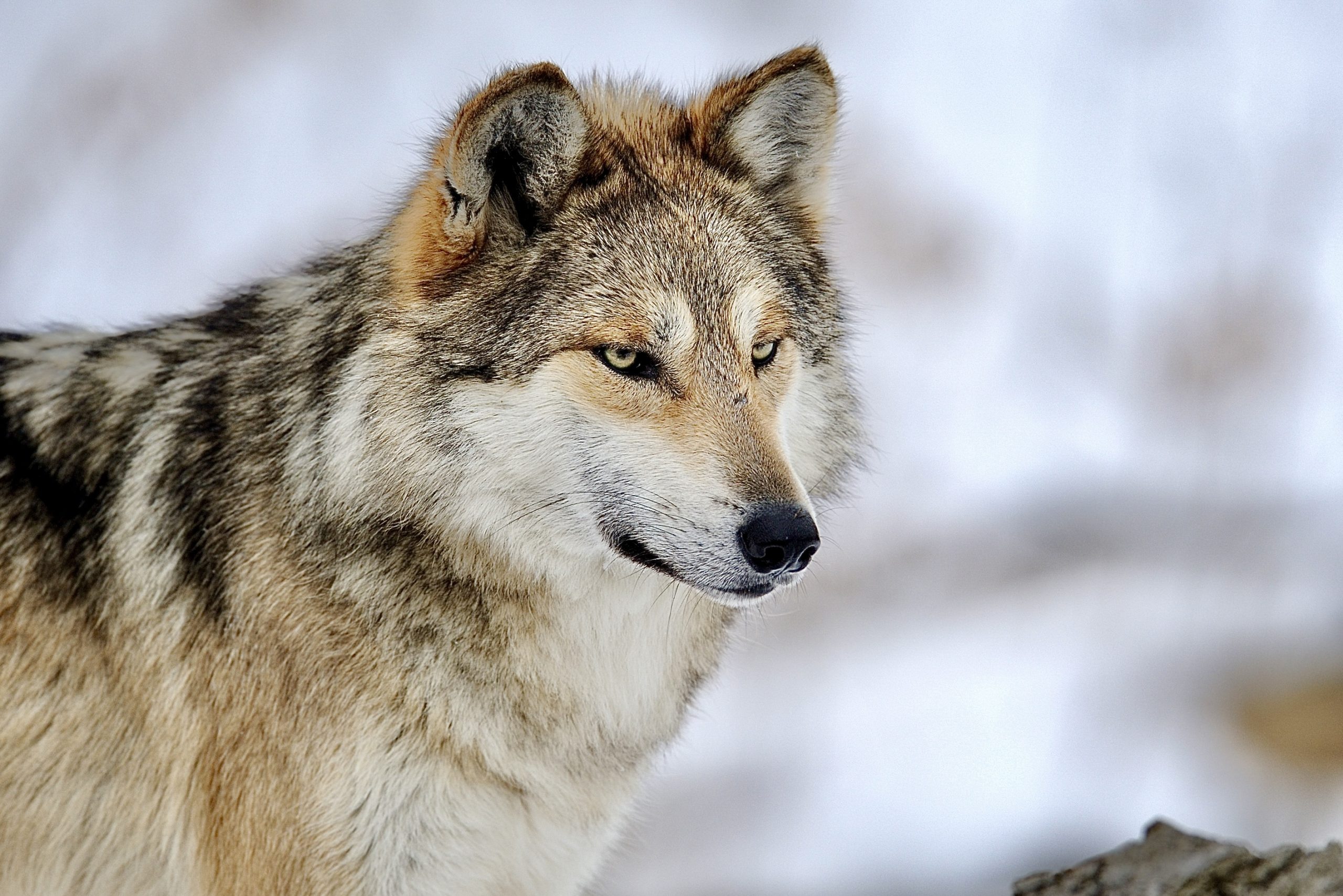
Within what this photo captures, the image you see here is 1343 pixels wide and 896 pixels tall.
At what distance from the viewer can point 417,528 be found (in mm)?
3006

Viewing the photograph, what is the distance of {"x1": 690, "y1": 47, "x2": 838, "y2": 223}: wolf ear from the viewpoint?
3238 millimetres

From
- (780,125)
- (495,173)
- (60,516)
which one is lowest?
(60,516)

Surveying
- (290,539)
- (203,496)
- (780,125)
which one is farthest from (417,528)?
(780,125)

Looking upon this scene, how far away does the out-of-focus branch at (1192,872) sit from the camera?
304 centimetres

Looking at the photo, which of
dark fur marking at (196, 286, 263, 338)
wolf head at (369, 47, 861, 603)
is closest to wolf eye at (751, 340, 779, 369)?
wolf head at (369, 47, 861, 603)

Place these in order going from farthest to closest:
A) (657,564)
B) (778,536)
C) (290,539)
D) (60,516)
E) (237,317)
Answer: (237,317)
(60,516)
(290,539)
(657,564)
(778,536)

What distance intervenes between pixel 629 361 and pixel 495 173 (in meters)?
0.60

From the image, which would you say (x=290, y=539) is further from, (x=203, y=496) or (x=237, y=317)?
(x=237, y=317)

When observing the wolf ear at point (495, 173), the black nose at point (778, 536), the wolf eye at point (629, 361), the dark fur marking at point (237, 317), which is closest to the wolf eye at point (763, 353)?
the wolf eye at point (629, 361)

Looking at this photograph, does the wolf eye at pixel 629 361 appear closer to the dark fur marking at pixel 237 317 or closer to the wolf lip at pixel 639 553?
the wolf lip at pixel 639 553

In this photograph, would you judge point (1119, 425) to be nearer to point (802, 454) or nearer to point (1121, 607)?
point (1121, 607)

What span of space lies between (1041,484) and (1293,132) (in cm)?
271

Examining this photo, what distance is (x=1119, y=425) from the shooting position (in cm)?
743

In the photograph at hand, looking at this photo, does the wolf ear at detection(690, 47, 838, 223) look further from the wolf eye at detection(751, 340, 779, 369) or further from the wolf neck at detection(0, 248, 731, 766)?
the wolf neck at detection(0, 248, 731, 766)
